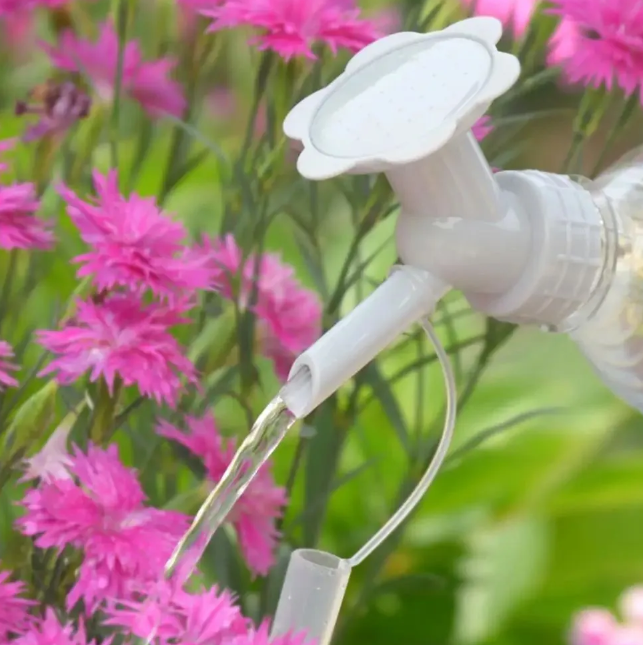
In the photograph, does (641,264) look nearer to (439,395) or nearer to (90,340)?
(90,340)

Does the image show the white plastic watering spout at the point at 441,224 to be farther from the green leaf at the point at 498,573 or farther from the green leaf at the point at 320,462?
the green leaf at the point at 498,573

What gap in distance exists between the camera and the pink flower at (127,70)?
413 mm

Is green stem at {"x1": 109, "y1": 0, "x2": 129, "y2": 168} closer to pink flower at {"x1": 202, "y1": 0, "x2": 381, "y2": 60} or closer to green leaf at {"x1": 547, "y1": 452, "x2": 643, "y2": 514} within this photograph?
pink flower at {"x1": 202, "y1": 0, "x2": 381, "y2": 60}

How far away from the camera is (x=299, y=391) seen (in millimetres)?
250

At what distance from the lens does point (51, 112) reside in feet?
1.26

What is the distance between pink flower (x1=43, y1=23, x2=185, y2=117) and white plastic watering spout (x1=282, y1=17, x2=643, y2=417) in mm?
176

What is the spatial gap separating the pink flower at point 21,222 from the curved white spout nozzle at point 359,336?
0.12m

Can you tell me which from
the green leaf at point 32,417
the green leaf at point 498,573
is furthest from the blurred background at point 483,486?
the green leaf at point 32,417

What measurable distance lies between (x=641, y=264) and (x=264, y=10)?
15 centimetres

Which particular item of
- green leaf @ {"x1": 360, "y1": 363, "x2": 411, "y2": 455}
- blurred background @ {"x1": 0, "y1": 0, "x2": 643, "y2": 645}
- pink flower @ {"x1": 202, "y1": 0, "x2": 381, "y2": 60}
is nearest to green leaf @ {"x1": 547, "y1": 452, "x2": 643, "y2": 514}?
blurred background @ {"x1": 0, "y1": 0, "x2": 643, "y2": 645}

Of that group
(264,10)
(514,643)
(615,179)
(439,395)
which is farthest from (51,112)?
(514,643)

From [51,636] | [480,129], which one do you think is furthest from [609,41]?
[51,636]

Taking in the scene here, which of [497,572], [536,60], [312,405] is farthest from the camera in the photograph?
[497,572]

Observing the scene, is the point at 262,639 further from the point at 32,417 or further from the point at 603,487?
the point at 603,487
